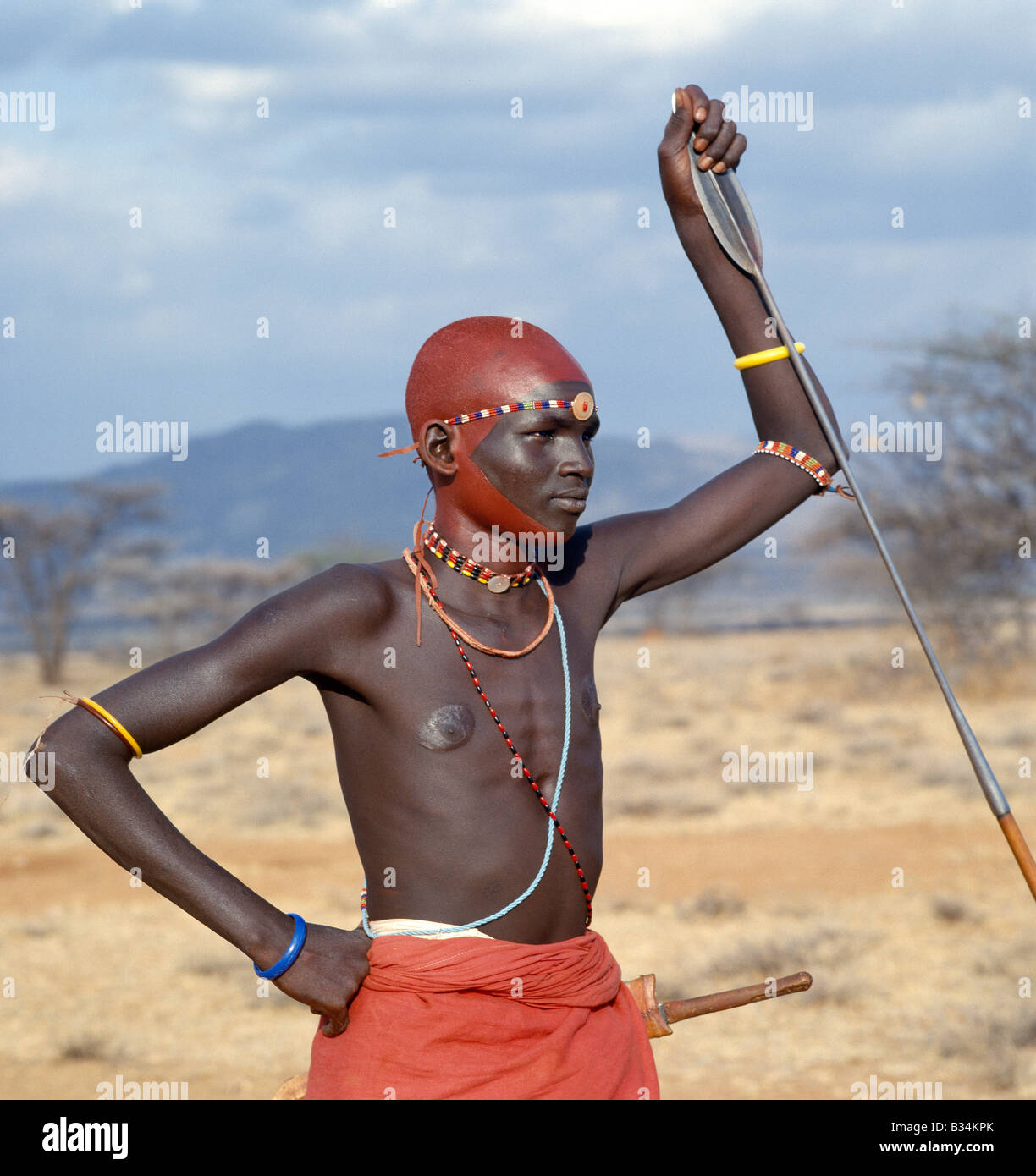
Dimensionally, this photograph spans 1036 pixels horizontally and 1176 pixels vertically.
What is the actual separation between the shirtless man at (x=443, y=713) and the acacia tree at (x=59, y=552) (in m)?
27.9

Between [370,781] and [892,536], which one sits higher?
[892,536]

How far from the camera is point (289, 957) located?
2730 mm

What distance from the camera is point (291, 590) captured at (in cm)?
288

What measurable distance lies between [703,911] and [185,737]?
8.24 metres

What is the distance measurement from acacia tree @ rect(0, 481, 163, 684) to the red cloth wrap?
2798cm

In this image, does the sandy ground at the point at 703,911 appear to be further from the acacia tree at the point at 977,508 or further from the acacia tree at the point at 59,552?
the acacia tree at the point at 59,552

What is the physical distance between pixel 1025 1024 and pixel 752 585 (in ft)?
246

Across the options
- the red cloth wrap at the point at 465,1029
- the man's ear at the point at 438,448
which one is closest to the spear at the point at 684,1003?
the red cloth wrap at the point at 465,1029

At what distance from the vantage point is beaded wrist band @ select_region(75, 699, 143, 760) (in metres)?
2.63

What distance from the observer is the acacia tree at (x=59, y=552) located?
3098 cm

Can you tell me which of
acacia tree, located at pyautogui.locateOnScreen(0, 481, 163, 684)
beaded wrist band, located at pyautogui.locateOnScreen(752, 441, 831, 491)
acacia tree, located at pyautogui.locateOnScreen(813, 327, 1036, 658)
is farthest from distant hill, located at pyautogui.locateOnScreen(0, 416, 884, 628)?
beaded wrist band, located at pyautogui.locateOnScreen(752, 441, 831, 491)

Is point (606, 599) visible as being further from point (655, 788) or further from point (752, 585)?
point (752, 585)

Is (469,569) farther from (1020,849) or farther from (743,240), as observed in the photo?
(1020,849)
